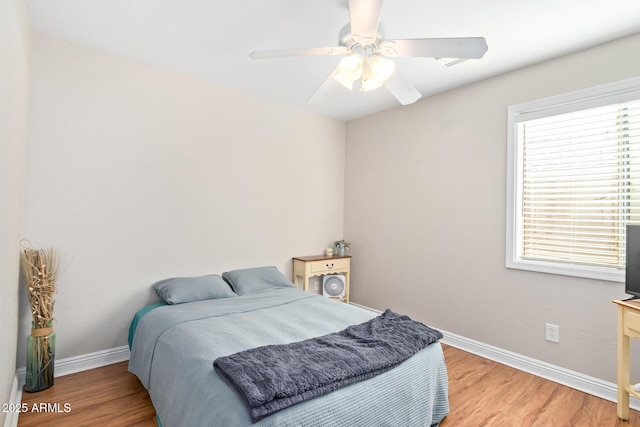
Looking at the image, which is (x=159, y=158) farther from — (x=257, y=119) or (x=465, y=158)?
(x=465, y=158)

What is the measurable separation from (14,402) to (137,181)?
5.51ft

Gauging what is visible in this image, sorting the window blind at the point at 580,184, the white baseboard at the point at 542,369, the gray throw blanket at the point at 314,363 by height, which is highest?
the window blind at the point at 580,184

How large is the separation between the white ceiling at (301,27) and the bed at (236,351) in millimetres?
1953

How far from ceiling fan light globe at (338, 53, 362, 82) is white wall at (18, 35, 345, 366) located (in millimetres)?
1885

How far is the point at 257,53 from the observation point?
1.81m

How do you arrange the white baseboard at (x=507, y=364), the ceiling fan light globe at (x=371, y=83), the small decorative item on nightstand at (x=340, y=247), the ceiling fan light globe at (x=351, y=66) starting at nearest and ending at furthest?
1. the ceiling fan light globe at (x=351, y=66)
2. the ceiling fan light globe at (x=371, y=83)
3. the white baseboard at (x=507, y=364)
4. the small decorative item on nightstand at (x=340, y=247)

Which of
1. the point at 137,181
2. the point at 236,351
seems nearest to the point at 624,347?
the point at 236,351

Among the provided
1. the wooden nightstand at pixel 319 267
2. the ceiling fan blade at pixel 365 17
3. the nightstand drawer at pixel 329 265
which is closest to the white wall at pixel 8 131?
the ceiling fan blade at pixel 365 17

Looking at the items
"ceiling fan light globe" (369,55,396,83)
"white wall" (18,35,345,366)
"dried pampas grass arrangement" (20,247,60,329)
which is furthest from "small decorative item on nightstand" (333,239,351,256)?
"dried pampas grass arrangement" (20,247,60,329)

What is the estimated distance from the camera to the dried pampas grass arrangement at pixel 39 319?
2178 mm

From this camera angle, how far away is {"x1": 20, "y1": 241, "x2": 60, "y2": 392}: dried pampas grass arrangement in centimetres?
218

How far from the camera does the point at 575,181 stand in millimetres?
2529

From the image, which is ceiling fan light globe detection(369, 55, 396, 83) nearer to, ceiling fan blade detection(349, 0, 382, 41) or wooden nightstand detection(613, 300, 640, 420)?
ceiling fan blade detection(349, 0, 382, 41)

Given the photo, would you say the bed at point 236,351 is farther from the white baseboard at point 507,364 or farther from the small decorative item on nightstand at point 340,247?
the small decorative item on nightstand at point 340,247
